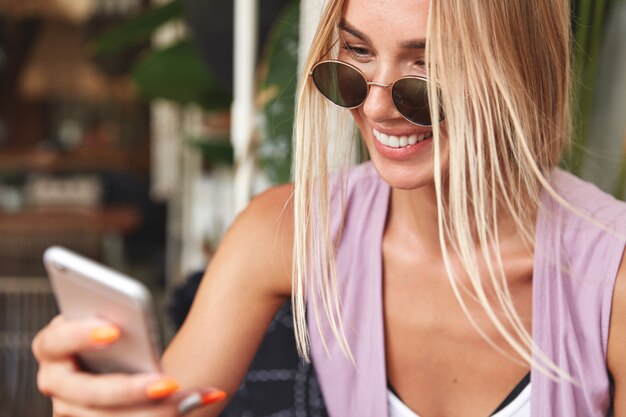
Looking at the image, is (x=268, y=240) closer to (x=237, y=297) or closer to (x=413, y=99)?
(x=237, y=297)

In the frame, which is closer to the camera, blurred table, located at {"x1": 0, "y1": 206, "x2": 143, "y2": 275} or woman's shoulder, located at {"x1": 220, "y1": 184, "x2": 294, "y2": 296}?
woman's shoulder, located at {"x1": 220, "y1": 184, "x2": 294, "y2": 296}

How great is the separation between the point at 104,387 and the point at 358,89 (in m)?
0.42

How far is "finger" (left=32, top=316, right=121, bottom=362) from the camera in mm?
749

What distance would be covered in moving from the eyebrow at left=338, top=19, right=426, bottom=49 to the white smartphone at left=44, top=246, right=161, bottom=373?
0.37 meters

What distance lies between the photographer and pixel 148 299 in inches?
27.4

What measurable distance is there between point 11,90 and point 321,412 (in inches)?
288

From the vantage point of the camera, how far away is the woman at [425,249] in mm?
863

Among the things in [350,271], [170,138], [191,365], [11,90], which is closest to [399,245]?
[350,271]

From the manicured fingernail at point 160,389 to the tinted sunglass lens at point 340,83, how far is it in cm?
39

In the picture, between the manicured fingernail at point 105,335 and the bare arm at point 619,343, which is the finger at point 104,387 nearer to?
the manicured fingernail at point 105,335

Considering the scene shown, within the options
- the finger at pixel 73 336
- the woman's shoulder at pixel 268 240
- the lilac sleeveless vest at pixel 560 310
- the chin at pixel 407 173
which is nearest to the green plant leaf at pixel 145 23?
the woman's shoulder at pixel 268 240

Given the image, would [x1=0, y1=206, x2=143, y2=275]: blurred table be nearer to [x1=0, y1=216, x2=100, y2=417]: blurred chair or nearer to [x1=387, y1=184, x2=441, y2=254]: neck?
[x1=0, y1=216, x2=100, y2=417]: blurred chair

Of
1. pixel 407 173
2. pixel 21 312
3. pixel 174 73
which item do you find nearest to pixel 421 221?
pixel 407 173

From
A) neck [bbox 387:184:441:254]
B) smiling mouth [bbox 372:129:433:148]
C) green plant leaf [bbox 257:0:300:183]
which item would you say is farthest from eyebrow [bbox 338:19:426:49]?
green plant leaf [bbox 257:0:300:183]
